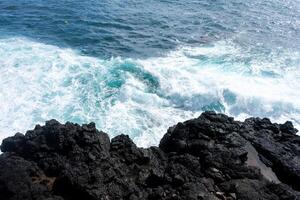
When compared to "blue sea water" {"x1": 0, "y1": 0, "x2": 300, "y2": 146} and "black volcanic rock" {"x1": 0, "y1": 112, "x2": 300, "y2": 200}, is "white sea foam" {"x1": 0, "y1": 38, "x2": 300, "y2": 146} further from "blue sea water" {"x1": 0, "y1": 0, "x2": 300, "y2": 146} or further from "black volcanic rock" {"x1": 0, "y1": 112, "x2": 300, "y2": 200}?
"black volcanic rock" {"x1": 0, "y1": 112, "x2": 300, "y2": 200}

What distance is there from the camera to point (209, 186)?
9.81 metres

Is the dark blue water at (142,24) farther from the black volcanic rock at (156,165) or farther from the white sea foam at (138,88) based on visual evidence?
the black volcanic rock at (156,165)

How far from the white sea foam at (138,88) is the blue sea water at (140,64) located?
5 centimetres

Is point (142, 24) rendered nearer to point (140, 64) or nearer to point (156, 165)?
point (140, 64)

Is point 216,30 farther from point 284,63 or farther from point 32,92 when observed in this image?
point 32,92

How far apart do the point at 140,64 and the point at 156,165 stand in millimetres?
11534

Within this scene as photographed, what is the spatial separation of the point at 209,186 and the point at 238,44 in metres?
18.5

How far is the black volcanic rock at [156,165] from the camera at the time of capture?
9.27 meters

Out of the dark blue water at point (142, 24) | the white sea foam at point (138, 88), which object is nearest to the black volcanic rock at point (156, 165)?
the white sea foam at point (138, 88)

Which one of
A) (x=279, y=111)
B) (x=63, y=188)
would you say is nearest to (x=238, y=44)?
(x=279, y=111)

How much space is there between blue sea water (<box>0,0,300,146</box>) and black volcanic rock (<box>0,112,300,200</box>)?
14.1 ft

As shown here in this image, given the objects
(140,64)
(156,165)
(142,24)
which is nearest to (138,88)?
(140,64)

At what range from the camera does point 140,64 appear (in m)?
21.5

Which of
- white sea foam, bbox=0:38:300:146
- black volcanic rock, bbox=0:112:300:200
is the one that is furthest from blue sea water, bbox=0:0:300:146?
black volcanic rock, bbox=0:112:300:200
